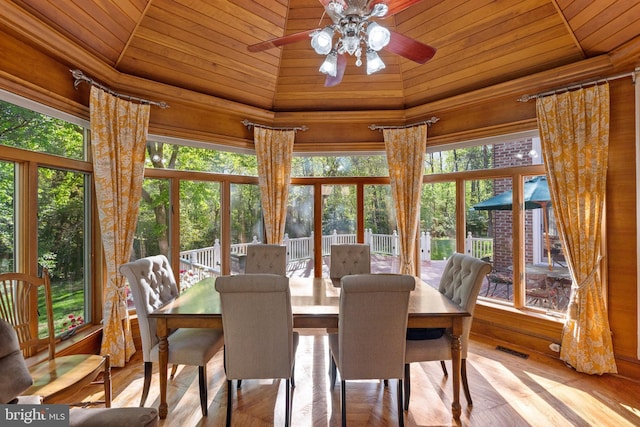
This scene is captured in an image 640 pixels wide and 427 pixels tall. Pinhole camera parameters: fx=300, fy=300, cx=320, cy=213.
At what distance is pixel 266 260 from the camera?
329 cm

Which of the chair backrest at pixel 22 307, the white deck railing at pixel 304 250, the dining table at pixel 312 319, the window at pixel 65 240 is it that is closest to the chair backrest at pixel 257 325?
the dining table at pixel 312 319

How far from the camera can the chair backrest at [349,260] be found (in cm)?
338

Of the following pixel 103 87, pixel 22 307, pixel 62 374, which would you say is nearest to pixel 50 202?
pixel 22 307

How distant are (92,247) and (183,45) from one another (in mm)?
2226

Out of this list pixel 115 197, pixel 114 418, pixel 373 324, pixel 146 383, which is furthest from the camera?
pixel 115 197

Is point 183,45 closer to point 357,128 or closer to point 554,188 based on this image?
point 357,128

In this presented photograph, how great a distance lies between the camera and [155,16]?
109 inches

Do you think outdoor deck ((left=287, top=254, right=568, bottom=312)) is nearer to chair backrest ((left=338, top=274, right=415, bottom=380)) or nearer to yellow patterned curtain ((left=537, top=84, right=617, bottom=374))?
yellow patterned curtain ((left=537, top=84, right=617, bottom=374))

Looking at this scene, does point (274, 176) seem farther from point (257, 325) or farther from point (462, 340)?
point (462, 340)

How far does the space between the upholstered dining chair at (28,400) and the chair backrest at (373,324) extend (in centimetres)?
114

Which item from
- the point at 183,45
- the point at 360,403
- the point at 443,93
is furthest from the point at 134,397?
the point at 443,93

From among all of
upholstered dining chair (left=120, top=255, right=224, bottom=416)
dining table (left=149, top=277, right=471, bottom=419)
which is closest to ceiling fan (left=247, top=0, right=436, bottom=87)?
dining table (left=149, top=277, right=471, bottom=419)

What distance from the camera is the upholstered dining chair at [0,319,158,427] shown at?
1.01 m

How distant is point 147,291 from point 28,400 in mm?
875
